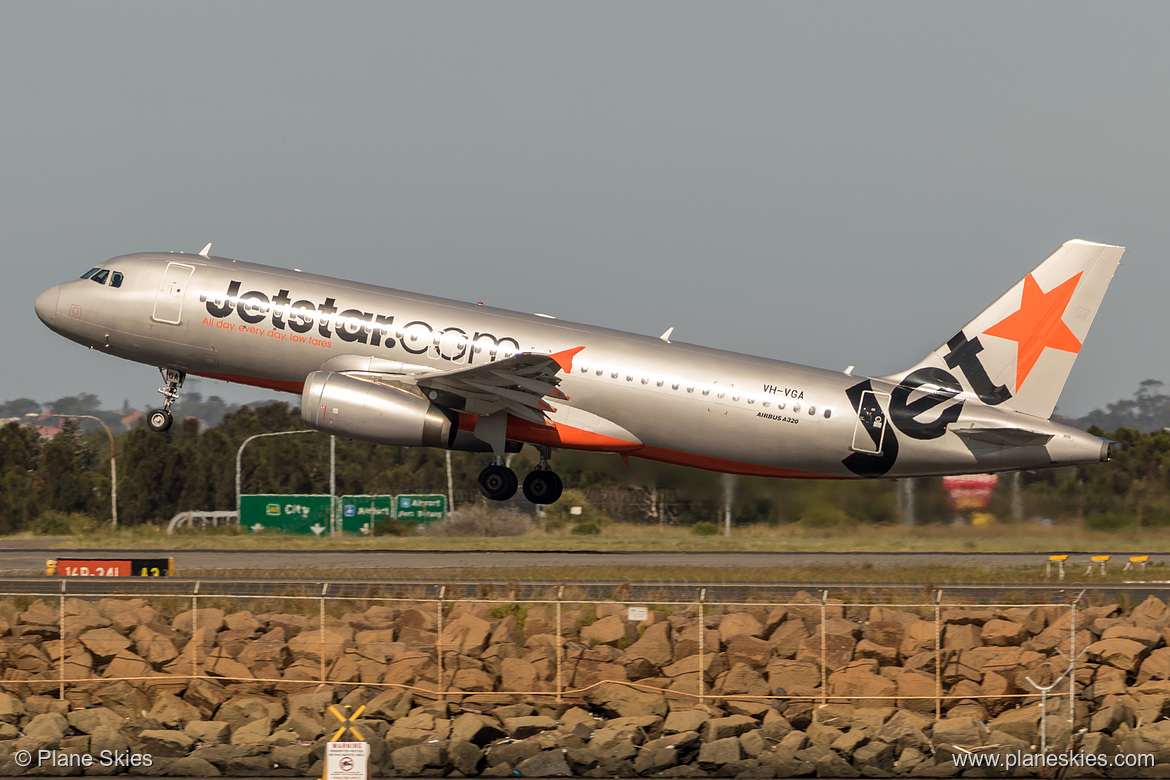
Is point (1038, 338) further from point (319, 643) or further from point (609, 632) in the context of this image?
point (319, 643)

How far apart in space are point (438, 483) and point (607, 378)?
2764cm

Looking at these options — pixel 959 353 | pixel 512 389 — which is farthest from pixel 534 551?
pixel 959 353

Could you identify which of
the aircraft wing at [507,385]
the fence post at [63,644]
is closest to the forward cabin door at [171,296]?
the aircraft wing at [507,385]

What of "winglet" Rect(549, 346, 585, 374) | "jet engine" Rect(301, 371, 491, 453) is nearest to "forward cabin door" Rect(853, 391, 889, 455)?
"winglet" Rect(549, 346, 585, 374)

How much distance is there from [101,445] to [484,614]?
98.6 meters

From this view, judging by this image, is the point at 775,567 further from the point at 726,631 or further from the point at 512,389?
the point at 726,631

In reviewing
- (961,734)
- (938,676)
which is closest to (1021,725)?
(961,734)

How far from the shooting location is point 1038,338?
123 ft

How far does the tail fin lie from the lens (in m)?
37.2

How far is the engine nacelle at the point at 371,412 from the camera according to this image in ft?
116

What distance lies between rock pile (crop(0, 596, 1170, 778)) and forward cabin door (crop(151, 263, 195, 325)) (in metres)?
13.0

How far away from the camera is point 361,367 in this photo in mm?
36562

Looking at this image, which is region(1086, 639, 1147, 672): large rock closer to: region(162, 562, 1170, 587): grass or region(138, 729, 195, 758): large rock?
region(162, 562, 1170, 587): grass

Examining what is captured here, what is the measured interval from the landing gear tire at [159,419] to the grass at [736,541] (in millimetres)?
5202
